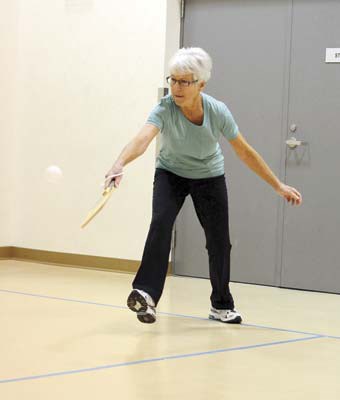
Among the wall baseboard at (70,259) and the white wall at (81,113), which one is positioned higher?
the white wall at (81,113)

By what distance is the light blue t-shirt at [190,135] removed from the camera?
14.0 ft

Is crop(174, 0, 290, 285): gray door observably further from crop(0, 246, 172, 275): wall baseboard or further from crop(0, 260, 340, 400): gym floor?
crop(0, 246, 172, 275): wall baseboard

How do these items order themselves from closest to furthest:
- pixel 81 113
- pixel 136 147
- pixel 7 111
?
pixel 136 147
pixel 81 113
pixel 7 111

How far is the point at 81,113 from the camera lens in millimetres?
7203

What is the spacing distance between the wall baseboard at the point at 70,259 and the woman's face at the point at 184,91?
287 cm

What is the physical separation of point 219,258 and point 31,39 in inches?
151

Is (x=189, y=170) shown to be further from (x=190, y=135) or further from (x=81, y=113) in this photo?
(x=81, y=113)

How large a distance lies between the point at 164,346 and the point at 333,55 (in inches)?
129

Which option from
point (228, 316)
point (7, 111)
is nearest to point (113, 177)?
point (228, 316)

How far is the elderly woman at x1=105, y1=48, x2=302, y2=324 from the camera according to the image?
4125mm

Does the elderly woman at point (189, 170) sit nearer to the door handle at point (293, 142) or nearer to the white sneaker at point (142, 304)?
the white sneaker at point (142, 304)

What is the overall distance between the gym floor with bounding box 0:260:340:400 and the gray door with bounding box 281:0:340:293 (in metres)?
0.33

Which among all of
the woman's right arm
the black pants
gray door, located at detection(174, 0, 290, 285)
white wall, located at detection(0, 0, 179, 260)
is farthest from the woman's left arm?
white wall, located at detection(0, 0, 179, 260)

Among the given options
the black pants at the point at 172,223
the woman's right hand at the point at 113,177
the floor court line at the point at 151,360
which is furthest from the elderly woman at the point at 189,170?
the floor court line at the point at 151,360
